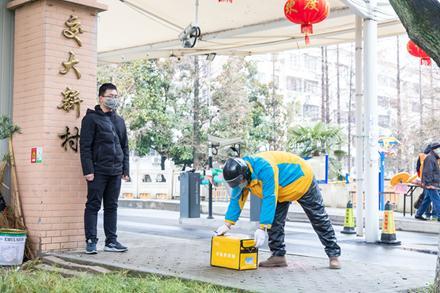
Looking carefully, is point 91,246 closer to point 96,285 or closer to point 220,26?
point 96,285

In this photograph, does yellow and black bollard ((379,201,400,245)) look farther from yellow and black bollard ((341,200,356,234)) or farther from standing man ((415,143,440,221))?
standing man ((415,143,440,221))

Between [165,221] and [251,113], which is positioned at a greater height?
[251,113]

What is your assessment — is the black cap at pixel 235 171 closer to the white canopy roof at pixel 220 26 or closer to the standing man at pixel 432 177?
the white canopy roof at pixel 220 26

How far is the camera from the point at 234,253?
21.0ft

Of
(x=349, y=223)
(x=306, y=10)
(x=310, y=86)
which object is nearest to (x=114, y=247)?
(x=306, y=10)

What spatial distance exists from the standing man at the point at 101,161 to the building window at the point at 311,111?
42.1 m

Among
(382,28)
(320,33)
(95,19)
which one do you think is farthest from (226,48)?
(95,19)

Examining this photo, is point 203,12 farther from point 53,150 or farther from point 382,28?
point 53,150

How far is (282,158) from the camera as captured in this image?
6535 millimetres

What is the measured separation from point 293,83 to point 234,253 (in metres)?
45.0

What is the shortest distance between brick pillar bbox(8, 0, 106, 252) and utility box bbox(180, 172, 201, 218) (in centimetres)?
698

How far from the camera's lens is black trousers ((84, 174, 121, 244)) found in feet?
24.4

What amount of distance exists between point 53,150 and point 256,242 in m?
2.95

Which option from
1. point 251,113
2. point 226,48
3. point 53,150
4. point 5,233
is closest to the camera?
point 5,233
